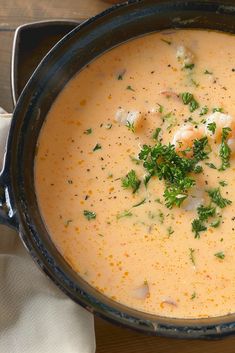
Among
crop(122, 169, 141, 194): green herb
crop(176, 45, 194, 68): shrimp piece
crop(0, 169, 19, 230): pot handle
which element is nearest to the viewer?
crop(0, 169, 19, 230): pot handle

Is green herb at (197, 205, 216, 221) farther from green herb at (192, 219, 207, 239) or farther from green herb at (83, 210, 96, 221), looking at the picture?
green herb at (83, 210, 96, 221)

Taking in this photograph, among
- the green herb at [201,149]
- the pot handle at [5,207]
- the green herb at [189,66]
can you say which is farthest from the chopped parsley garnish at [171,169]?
the pot handle at [5,207]

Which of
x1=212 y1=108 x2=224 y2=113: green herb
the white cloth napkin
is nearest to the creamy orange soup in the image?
x1=212 y1=108 x2=224 y2=113: green herb

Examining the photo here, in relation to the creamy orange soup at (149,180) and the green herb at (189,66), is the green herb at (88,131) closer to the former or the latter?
the creamy orange soup at (149,180)

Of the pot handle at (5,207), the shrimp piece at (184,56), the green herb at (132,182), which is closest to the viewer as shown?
the pot handle at (5,207)

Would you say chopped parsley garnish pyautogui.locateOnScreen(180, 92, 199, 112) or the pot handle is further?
chopped parsley garnish pyautogui.locateOnScreen(180, 92, 199, 112)

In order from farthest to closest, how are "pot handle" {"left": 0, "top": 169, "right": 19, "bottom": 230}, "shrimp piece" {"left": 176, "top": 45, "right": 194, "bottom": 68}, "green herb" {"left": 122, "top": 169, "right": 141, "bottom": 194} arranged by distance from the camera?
"shrimp piece" {"left": 176, "top": 45, "right": 194, "bottom": 68} < "green herb" {"left": 122, "top": 169, "right": 141, "bottom": 194} < "pot handle" {"left": 0, "top": 169, "right": 19, "bottom": 230}

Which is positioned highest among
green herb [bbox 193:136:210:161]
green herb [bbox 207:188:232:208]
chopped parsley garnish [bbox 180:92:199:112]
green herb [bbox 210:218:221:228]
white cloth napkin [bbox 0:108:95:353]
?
chopped parsley garnish [bbox 180:92:199:112]

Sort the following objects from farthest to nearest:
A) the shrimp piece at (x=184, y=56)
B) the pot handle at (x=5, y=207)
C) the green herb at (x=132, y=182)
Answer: the shrimp piece at (x=184, y=56) → the green herb at (x=132, y=182) → the pot handle at (x=5, y=207)
